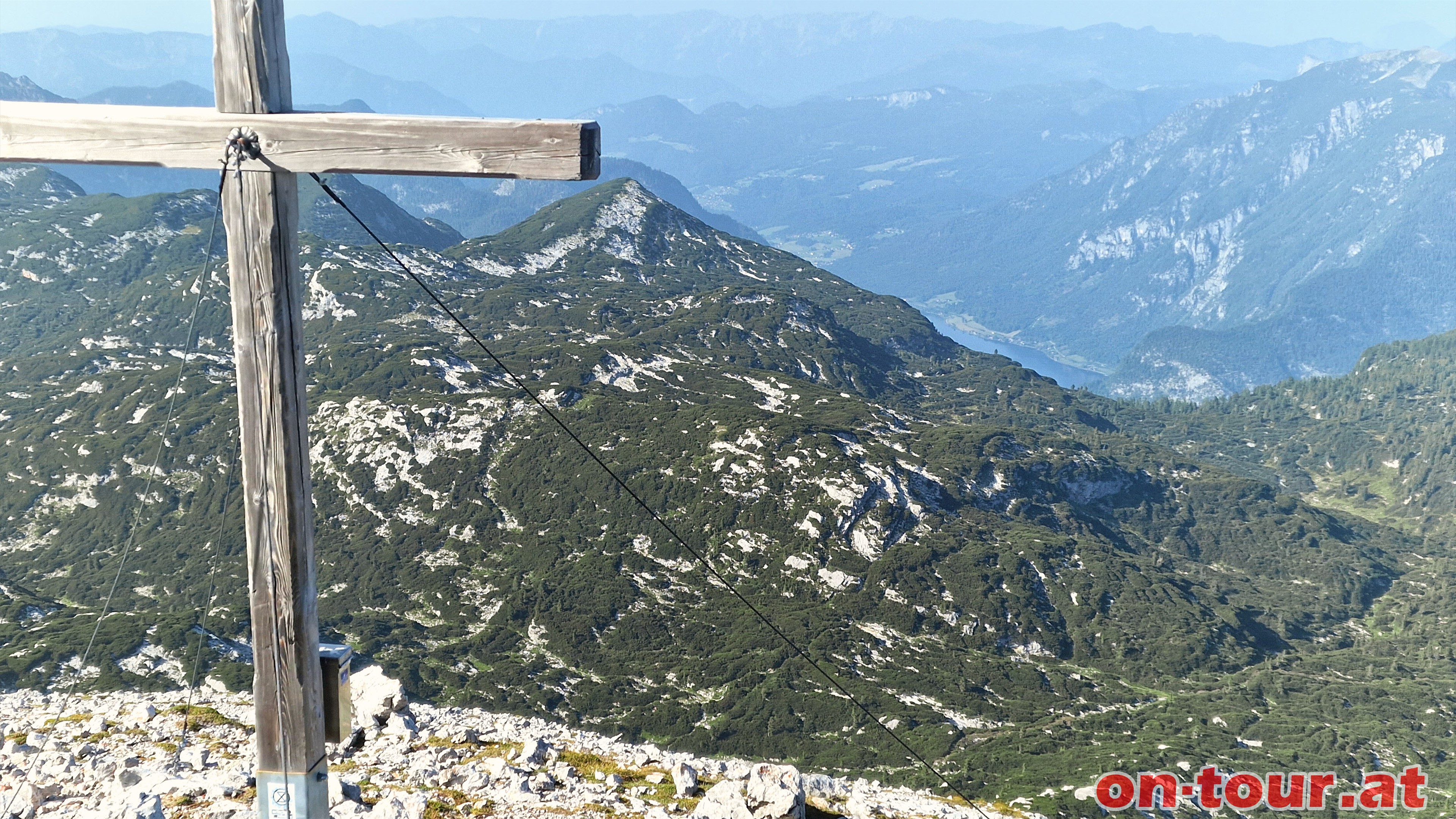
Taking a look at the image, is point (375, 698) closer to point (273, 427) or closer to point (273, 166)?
point (273, 427)

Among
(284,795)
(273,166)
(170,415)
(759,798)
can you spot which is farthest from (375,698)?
(273,166)

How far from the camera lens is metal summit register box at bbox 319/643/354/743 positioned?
9.79 metres

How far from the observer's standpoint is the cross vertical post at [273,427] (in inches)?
330

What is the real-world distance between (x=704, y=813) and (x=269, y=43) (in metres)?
21.5

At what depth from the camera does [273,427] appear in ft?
28.9

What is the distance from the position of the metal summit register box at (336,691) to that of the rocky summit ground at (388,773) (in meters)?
13.1

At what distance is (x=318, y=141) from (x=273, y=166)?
0.44m

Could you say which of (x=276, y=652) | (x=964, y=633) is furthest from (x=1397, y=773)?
(x=276, y=652)

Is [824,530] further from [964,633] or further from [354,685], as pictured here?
[354,685]

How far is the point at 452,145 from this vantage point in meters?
8.18

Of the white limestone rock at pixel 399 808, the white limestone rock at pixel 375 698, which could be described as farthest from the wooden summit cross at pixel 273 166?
the white limestone rock at pixel 375 698

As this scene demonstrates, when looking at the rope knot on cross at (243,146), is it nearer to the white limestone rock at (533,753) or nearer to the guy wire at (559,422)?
the guy wire at (559,422)

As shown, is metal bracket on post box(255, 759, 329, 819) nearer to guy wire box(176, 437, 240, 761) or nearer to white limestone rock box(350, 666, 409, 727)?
guy wire box(176, 437, 240, 761)

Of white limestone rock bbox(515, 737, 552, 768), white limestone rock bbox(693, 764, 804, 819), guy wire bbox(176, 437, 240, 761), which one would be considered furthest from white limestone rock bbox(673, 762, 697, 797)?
guy wire bbox(176, 437, 240, 761)
